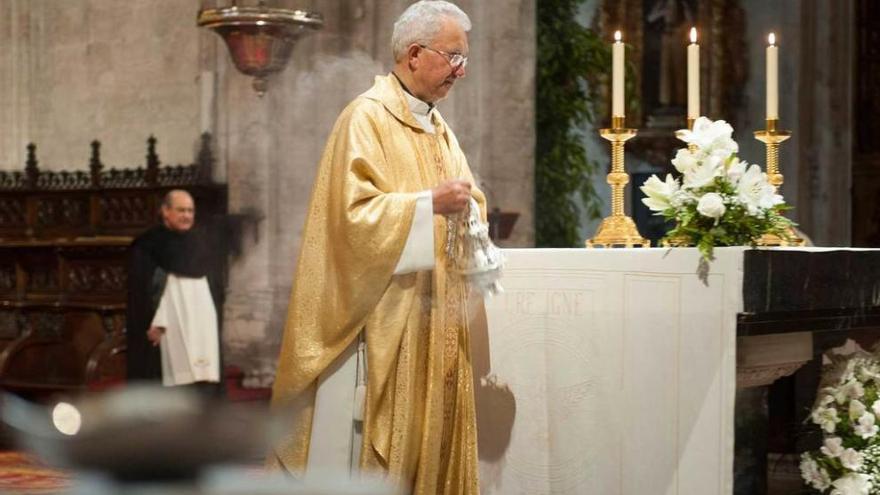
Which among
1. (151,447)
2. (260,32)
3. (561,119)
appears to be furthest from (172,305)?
(151,447)

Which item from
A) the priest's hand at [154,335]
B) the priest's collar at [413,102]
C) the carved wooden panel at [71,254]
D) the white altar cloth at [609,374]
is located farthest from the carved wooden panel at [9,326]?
the priest's collar at [413,102]

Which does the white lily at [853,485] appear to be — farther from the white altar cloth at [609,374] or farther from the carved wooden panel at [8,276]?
the carved wooden panel at [8,276]

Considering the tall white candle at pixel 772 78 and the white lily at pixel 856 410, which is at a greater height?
the tall white candle at pixel 772 78

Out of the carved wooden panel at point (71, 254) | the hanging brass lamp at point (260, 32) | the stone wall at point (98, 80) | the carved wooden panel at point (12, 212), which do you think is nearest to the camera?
the hanging brass lamp at point (260, 32)

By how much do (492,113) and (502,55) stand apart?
0.41 m

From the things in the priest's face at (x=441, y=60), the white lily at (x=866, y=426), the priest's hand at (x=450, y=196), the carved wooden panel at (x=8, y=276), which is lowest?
the white lily at (x=866, y=426)

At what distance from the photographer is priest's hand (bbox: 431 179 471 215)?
337cm

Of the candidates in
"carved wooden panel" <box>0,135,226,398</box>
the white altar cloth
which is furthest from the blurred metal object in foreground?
"carved wooden panel" <box>0,135,226,398</box>

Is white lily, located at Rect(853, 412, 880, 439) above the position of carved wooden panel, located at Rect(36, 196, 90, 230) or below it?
below

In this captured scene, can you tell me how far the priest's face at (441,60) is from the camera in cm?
355

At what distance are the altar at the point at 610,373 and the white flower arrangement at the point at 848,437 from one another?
0.38 metres

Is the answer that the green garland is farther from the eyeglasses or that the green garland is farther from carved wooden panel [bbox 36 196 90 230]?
the eyeglasses

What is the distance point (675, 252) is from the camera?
3.65m

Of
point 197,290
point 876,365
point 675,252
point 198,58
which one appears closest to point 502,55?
point 198,58
